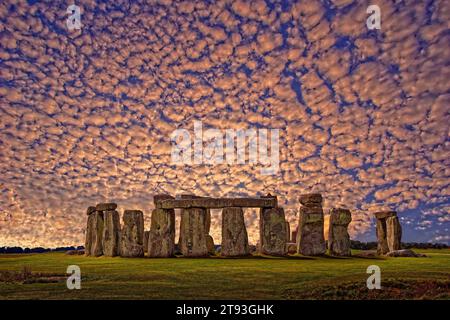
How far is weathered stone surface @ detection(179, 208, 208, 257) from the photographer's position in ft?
70.9

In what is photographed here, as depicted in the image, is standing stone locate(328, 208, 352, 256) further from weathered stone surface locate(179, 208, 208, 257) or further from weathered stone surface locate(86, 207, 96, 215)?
weathered stone surface locate(86, 207, 96, 215)

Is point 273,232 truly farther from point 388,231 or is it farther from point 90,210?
point 90,210

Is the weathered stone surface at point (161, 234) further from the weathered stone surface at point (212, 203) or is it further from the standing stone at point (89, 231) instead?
the standing stone at point (89, 231)

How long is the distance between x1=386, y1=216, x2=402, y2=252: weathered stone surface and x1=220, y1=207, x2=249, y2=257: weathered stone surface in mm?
7981

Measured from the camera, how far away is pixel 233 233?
21.6 meters

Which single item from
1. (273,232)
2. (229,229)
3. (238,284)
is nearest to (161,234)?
(229,229)

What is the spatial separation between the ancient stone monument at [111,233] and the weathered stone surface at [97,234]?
2.25ft

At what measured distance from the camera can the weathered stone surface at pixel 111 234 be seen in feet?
75.2

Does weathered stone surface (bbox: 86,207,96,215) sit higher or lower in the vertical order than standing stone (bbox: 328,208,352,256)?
higher

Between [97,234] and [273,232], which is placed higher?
[273,232]

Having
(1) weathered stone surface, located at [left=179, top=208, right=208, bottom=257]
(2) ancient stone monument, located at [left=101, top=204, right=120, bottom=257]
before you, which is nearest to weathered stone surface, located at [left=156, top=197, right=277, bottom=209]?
(1) weathered stone surface, located at [left=179, top=208, right=208, bottom=257]

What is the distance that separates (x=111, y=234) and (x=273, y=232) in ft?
23.4
